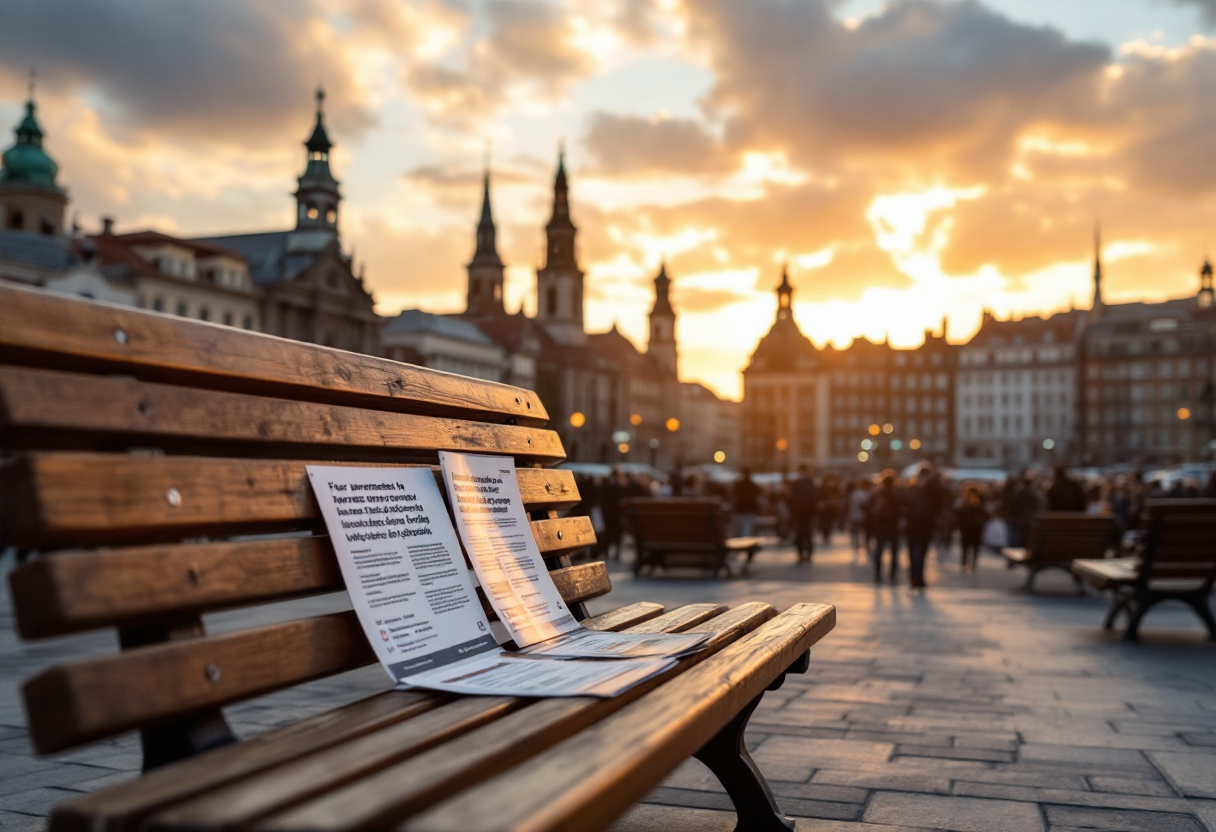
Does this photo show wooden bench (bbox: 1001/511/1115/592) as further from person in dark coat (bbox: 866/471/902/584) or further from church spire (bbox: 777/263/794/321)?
church spire (bbox: 777/263/794/321)

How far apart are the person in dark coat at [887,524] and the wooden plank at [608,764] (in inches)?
548

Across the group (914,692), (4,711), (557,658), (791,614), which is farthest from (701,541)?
(557,658)

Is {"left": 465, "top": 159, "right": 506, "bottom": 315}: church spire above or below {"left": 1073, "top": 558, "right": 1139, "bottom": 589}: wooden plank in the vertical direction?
above

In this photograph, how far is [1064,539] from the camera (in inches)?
558

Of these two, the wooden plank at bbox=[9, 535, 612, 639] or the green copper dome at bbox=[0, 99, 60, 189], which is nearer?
the wooden plank at bbox=[9, 535, 612, 639]

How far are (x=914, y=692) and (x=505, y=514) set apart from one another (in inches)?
151

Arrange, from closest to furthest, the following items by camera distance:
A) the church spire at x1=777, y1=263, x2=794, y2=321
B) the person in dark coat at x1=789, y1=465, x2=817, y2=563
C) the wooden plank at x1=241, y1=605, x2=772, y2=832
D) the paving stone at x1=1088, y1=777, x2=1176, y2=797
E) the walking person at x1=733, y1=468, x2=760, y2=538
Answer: the wooden plank at x1=241, y1=605, x2=772, y2=832 < the paving stone at x1=1088, y1=777, x2=1176, y2=797 < the person in dark coat at x1=789, y1=465, x2=817, y2=563 < the walking person at x1=733, y1=468, x2=760, y2=538 < the church spire at x1=777, y1=263, x2=794, y2=321

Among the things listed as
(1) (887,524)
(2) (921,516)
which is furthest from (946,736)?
(1) (887,524)

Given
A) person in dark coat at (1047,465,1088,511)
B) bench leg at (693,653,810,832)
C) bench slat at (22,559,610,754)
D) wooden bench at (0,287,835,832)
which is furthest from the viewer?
person in dark coat at (1047,465,1088,511)

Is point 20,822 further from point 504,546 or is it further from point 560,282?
point 560,282

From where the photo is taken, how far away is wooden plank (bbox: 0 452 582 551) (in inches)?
66.4

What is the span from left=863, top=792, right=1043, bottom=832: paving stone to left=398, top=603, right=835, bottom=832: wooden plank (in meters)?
1.29

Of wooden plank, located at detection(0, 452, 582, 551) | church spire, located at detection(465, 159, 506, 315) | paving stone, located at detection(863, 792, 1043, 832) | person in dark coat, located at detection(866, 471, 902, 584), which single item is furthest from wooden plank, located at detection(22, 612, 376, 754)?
church spire, located at detection(465, 159, 506, 315)

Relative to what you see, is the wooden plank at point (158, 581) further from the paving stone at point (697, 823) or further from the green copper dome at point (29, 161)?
the green copper dome at point (29, 161)
